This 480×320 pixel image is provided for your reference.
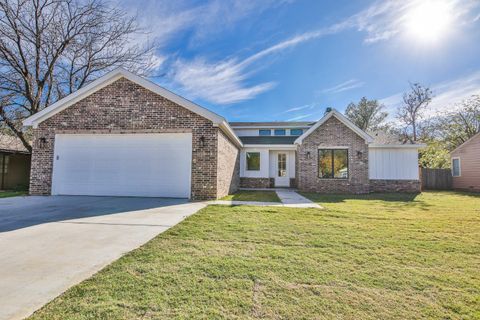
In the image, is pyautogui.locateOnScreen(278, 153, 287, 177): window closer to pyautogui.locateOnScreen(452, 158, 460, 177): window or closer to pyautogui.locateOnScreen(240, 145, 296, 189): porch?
pyautogui.locateOnScreen(240, 145, 296, 189): porch

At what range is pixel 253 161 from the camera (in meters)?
15.7

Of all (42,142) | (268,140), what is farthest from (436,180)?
(42,142)

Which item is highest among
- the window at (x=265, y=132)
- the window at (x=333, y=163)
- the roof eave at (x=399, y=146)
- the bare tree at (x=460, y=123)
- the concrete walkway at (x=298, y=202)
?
the bare tree at (x=460, y=123)

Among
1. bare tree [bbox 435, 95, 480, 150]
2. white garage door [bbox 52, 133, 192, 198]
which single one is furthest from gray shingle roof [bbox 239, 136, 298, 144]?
bare tree [bbox 435, 95, 480, 150]

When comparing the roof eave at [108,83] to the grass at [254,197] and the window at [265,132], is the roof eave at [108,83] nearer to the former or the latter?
the grass at [254,197]

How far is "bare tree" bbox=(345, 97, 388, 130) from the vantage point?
31094mm

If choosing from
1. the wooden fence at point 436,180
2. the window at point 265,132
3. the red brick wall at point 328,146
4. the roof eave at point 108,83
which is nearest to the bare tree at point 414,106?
the wooden fence at point 436,180

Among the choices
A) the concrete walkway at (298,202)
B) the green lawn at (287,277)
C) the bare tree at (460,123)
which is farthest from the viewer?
the bare tree at (460,123)

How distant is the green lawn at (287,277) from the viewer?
2039 mm

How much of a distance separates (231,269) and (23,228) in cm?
458

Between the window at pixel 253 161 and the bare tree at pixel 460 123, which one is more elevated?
the bare tree at pixel 460 123

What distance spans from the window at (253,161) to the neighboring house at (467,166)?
15686mm

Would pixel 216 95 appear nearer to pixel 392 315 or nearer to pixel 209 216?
pixel 209 216

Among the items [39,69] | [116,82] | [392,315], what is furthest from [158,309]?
[39,69]
